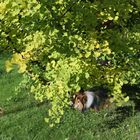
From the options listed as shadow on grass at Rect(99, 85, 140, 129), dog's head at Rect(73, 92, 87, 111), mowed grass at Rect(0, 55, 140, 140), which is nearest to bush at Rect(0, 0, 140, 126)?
mowed grass at Rect(0, 55, 140, 140)

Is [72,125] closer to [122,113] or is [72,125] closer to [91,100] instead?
[91,100]

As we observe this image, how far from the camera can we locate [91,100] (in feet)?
30.3

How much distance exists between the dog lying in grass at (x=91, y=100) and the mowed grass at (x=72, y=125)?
147mm

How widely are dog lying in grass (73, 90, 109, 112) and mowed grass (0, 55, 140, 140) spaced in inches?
5.8

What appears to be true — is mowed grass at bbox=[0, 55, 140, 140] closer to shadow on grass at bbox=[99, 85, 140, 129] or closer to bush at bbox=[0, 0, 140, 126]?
shadow on grass at bbox=[99, 85, 140, 129]

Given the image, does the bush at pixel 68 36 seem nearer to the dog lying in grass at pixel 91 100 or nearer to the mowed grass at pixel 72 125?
the mowed grass at pixel 72 125

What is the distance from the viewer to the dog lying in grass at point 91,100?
9023 millimetres

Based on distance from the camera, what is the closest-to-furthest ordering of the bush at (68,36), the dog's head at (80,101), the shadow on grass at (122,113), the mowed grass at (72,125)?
the bush at (68,36)
the mowed grass at (72,125)
the shadow on grass at (122,113)
the dog's head at (80,101)

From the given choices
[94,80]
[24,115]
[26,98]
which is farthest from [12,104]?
[94,80]

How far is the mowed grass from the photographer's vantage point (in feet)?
26.1

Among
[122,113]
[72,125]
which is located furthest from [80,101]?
[122,113]

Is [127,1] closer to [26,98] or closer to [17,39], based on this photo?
[17,39]

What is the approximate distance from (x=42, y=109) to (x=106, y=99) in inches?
55.4

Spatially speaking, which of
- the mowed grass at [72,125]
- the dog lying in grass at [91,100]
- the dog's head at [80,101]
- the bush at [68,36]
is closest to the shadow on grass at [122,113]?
the mowed grass at [72,125]
